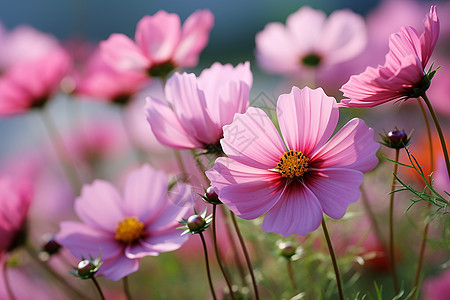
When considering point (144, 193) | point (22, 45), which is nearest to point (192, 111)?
point (144, 193)

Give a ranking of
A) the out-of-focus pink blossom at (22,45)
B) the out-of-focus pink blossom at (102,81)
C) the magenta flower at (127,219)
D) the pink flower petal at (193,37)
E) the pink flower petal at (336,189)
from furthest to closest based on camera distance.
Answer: the out-of-focus pink blossom at (22,45), the out-of-focus pink blossom at (102,81), the pink flower petal at (193,37), the magenta flower at (127,219), the pink flower petal at (336,189)

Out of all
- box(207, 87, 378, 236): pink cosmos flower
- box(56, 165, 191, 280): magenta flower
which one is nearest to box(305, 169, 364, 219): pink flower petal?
box(207, 87, 378, 236): pink cosmos flower

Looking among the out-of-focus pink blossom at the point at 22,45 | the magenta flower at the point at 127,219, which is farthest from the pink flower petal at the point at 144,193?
the out-of-focus pink blossom at the point at 22,45

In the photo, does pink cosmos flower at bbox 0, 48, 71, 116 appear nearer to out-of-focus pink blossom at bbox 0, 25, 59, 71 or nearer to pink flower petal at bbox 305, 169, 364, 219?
out-of-focus pink blossom at bbox 0, 25, 59, 71

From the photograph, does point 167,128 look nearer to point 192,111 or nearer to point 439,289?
point 192,111

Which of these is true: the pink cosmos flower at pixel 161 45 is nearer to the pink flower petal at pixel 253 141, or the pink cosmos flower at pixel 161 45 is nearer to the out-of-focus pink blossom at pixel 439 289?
the pink flower petal at pixel 253 141

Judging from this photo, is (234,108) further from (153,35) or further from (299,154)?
(153,35)

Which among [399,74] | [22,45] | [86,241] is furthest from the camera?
[22,45]
